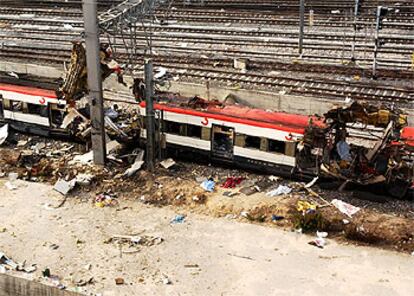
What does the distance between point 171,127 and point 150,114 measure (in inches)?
38.7

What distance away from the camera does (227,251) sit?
16.6 metres

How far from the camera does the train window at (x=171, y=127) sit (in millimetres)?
20734

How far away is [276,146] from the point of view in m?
19.5

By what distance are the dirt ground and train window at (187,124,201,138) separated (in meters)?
2.81

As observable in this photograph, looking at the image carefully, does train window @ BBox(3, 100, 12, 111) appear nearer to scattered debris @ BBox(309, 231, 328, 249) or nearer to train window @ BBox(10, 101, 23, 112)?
train window @ BBox(10, 101, 23, 112)

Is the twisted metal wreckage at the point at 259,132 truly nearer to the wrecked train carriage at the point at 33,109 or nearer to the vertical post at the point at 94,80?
the wrecked train carriage at the point at 33,109

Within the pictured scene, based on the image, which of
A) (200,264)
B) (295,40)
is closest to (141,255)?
(200,264)

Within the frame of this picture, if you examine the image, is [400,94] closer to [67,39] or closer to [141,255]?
[141,255]

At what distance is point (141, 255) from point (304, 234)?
170 inches

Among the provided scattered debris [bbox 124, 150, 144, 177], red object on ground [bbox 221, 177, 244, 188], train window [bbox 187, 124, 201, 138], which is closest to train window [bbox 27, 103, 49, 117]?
scattered debris [bbox 124, 150, 144, 177]

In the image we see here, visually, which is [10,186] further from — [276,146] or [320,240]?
[320,240]

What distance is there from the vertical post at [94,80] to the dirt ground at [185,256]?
2643 millimetres

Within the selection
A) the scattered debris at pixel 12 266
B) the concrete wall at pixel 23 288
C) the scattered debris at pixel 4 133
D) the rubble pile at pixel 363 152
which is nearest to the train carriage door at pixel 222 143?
the rubble pile at pixel 363 152

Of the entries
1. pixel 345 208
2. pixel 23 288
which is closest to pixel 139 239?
pixel 23 288
